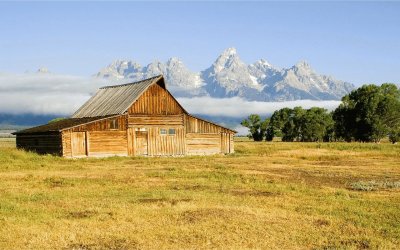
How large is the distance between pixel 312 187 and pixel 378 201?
15.1ft

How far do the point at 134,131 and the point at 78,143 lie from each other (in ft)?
20.5

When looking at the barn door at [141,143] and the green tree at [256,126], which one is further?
the green tree at [256,126]

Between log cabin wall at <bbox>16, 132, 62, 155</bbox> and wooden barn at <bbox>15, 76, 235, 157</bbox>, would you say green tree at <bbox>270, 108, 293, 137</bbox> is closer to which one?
wooden barn at <bbox>15, 76, 235, 157</bbox>

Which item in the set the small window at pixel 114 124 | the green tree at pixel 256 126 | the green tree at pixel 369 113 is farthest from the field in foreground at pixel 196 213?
the green tree at pixel 256 126

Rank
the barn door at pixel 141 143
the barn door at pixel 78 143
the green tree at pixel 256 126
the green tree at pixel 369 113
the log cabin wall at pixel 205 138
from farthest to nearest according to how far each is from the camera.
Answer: the green tree at pixel 256 126
the green tree at pixel 369 113
the log cabin wall at pixel 205 138
the barn door at pixel 141 143
the barn door at pixel 78 143

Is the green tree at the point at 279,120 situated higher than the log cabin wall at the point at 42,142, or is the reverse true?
the green tree at the point at 279,120

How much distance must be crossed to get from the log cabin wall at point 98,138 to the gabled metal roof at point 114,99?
172 centimetres

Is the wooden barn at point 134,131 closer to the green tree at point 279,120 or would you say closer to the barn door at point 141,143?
the barn door at point 141,143

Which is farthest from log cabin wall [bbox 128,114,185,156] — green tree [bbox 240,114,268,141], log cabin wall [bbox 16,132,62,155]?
green tree [bbox 240,114,268,141]

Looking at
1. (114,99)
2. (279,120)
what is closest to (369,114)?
(279,120)

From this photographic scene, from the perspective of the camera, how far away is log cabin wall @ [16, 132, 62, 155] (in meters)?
46.8

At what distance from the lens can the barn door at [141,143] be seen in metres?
50.0

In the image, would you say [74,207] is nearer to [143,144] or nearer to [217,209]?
[217,209]

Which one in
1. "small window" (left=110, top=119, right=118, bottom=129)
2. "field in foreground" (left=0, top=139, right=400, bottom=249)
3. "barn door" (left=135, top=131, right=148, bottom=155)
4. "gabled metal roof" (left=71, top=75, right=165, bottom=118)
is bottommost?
"field in foreground" (left=0, top=139, right=400, bottom=249)
